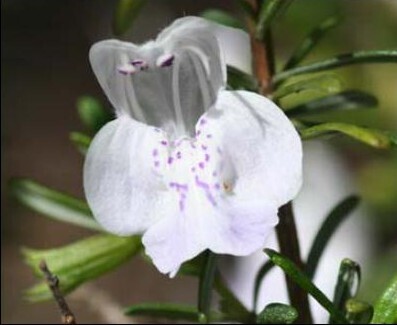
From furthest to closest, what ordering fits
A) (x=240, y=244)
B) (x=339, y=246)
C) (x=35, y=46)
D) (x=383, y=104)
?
(x=35, y=46), (x=339, y=246), (x=383, y=104), (x=240, y=244)

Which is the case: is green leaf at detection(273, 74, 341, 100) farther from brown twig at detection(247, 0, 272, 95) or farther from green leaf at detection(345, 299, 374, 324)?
green leaf at detection(345, 299, 374, 324)

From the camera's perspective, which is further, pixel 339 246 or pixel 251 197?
pixel 339 246

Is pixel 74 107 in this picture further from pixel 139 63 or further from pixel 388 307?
pixel 388 307

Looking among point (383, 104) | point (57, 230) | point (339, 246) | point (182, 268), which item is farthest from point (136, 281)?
point (182, 268)

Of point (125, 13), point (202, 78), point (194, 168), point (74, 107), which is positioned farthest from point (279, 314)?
point (74, 107)

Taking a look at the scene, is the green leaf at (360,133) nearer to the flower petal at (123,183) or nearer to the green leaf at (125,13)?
the flower petal at (123,183)

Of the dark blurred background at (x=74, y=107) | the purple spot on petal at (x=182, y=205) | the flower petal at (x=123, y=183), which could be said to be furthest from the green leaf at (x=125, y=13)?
the dark blurred background at (x=74, y=107)

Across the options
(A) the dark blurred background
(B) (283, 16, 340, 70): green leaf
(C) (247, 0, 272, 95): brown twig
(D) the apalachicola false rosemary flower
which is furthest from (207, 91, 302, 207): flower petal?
(A) the dark blurred background

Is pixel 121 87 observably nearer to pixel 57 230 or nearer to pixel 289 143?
pixel 289 143
